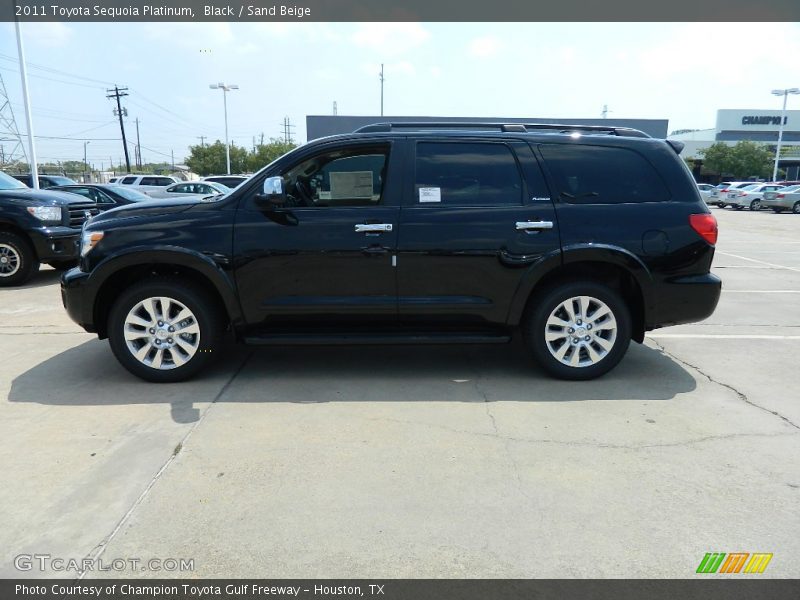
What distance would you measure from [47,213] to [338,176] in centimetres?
643

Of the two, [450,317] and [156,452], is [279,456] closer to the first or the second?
[156,452]

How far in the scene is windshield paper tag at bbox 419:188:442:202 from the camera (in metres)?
4.62

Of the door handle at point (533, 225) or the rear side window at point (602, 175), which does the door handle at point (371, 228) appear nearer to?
the door handle at point (533, 225)

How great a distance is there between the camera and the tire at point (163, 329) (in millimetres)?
4543

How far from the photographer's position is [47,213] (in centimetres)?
882

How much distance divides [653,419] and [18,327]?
6.52 m

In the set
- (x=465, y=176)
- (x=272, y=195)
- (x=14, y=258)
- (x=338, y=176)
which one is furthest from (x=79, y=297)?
(x=14, y=258)

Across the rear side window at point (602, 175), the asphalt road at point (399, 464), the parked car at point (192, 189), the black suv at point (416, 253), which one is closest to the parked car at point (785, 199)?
the parked car at point (192, 189)

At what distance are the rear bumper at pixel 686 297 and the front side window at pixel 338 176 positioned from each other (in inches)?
97.3

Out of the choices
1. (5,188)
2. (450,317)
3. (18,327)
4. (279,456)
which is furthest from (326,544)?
(5,188)

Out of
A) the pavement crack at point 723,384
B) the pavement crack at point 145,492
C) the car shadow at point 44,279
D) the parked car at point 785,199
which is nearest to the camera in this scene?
the pavement crack at point 145,492

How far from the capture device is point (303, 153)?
4.64 metres

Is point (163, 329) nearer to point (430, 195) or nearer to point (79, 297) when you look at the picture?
point (79, 297)
